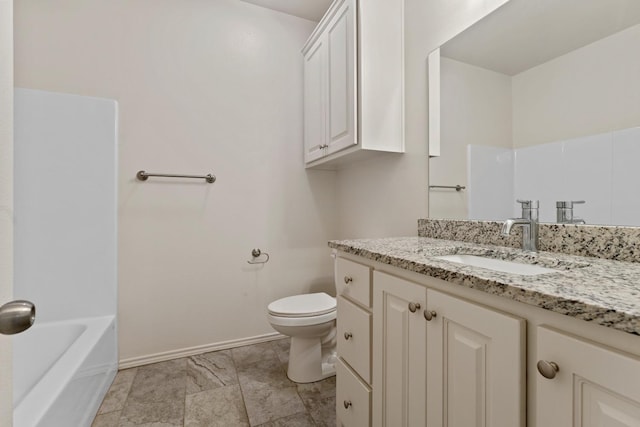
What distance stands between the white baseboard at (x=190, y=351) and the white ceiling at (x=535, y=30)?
220 cm

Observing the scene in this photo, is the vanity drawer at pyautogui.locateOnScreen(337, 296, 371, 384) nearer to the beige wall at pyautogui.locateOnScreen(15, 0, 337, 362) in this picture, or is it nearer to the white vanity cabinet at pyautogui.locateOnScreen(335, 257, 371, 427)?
the white vanity cabinet at pyautogui.locateOnScreen(335, 257, 371, 427)

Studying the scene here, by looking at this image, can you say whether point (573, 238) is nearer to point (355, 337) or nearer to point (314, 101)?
point (355, 337)

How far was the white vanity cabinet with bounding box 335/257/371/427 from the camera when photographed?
1.05 meters

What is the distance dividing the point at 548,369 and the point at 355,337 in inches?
27.9

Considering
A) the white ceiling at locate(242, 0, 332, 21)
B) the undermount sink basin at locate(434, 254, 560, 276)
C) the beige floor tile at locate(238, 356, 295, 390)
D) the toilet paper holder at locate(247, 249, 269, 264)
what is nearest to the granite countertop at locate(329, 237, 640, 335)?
the undermount sink basin at locate(434, 254, 560, 276)

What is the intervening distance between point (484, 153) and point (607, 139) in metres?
0.43

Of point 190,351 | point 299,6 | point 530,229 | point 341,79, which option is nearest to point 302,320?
point 190,351

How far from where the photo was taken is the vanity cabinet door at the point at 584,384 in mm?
413

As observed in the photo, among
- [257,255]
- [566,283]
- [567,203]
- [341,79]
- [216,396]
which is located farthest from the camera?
[257,255]

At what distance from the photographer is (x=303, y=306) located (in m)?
1.80

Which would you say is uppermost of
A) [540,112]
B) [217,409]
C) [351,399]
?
[540,112]

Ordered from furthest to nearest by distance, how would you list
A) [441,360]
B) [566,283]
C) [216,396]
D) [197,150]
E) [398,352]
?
[197,150], [216,396], [398,352], [441,360], [566,283]

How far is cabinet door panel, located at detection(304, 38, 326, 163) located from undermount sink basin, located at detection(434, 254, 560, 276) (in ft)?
3.89

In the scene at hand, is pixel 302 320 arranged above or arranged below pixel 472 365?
below
